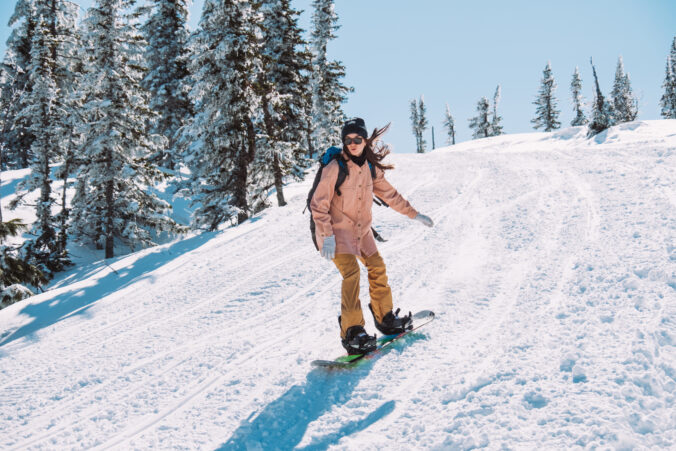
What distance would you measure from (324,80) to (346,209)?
106 ft

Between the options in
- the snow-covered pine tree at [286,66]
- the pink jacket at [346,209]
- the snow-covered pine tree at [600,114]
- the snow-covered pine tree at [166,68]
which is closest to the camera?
the pink jacket at [346,209]

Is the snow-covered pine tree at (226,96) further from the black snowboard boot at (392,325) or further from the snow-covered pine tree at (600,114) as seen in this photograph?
the snow-covered pine tree at (600,114)

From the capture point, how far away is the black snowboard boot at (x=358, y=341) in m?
3.82

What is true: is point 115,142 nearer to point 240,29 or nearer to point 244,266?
point 240,29

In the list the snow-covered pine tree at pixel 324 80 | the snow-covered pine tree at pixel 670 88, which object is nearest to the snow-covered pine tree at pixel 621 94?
the snow-covered pine tree at pixel 670 88

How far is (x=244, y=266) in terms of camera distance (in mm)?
8188

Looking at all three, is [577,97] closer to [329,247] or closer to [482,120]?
[482,120]

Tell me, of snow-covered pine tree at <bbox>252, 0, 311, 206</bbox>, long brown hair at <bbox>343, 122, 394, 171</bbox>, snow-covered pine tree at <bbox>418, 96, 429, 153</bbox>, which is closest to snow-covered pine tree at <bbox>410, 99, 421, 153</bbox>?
snow-covered pine tree at <bbox>418, 96, 429, 153</bbox>

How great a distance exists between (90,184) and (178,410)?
15.6 m

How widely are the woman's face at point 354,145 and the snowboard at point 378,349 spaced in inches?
78.3

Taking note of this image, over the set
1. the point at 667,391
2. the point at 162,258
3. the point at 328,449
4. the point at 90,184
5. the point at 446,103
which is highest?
the point at 446,103

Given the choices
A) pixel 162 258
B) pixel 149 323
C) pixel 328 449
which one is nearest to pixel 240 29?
pixel 162 258

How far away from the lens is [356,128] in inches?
150

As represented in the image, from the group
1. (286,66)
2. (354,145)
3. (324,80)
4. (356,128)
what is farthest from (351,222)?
(324,80)
